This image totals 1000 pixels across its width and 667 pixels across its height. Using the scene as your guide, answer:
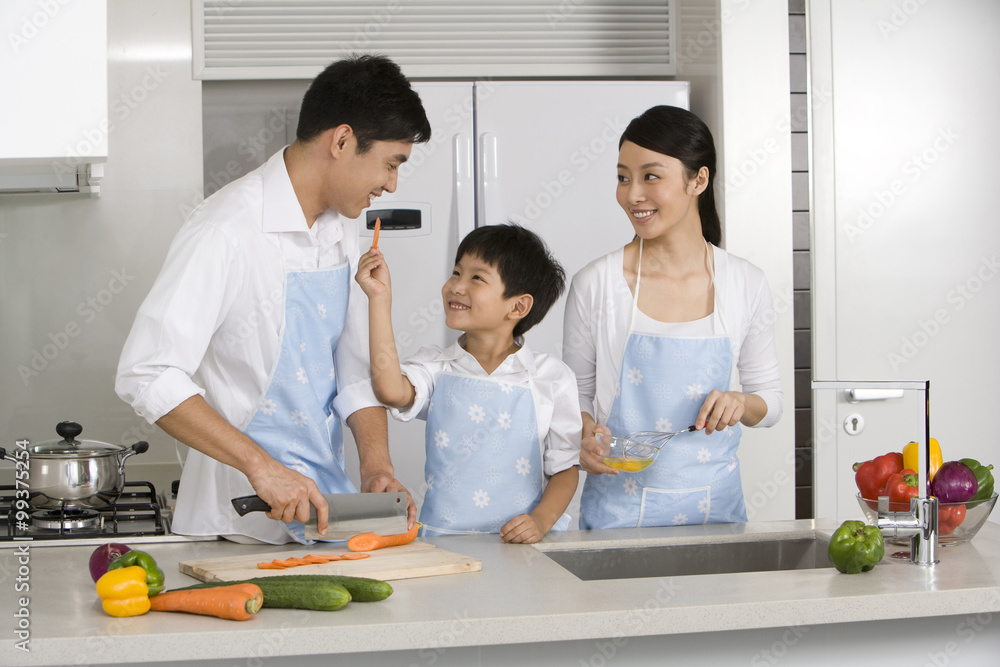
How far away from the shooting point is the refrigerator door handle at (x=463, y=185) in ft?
8.65

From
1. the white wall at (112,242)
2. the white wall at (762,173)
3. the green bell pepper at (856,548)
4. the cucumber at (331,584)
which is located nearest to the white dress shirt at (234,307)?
the cucumber at (331,584)

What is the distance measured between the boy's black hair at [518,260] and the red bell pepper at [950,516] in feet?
2.55

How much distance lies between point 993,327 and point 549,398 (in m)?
1.63

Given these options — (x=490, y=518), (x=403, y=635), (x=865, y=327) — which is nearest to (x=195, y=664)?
(x=403, y=635)

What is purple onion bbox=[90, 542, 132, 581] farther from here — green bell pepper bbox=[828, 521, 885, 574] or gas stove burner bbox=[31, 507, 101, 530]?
green bell pepper bbox=[828, 521, 885, 574]

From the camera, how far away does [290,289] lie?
1614 millimetres

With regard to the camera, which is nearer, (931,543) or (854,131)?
(931,543)

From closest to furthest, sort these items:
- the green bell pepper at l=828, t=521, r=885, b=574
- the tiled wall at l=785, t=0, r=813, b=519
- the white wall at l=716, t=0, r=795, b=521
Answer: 1. the green bell pepper at l=828, t=521, r=885, b=574
2. the white wall at l=716, t=0, r=795, b=521
3. the tiled wall at l=785, t=0, r=813, b=519

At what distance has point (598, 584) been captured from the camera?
132 centimetres

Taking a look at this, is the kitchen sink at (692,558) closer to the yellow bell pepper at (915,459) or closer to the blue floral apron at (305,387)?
the yellow bell pepper at (915,459)

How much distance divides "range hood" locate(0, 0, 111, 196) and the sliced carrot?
637mm

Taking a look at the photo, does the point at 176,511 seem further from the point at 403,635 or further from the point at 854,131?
the point at 854,131

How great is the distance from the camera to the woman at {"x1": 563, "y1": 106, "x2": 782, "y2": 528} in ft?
5.96

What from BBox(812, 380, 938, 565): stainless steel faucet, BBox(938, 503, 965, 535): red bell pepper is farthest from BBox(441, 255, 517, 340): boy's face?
BBox(938, 503, 965, 535): red bell pepper
